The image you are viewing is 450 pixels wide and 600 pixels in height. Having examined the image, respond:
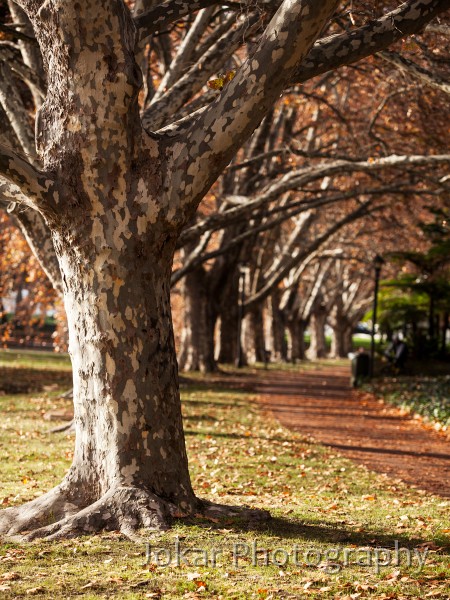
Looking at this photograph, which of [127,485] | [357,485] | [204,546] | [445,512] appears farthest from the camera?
[357,485]

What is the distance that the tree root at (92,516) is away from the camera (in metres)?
6.24

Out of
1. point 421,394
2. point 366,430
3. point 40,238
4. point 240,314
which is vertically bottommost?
point 366,430

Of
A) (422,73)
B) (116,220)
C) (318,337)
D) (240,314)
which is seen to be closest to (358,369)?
(240,314)

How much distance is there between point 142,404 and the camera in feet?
21.5

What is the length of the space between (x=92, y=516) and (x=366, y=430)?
965 cm

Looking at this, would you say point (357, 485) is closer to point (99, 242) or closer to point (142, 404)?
point (142, 404)

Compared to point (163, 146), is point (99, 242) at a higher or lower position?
lower

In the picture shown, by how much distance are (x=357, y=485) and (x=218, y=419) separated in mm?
5871

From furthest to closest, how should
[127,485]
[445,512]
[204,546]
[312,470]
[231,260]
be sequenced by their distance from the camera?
[231,260] < [312,470] < [445,512] < [127,485] < [204,546]

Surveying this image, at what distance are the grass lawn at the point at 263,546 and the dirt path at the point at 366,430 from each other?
773 millimetres

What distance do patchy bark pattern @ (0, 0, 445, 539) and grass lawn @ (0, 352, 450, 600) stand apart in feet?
1.80

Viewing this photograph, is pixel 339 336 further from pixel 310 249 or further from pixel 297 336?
pixel 310 249

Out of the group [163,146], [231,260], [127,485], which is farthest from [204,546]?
[231,260]

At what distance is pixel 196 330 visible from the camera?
26719 millimetres
